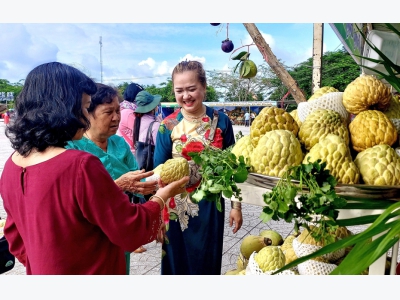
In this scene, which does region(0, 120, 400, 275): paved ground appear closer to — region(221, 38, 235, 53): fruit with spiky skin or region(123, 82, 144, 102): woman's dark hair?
Result: region(123, 82, 144, 102): woman's dark hair

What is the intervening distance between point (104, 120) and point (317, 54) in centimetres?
228

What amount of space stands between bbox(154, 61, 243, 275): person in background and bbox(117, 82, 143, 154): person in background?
Result: 1828mm

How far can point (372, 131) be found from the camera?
115 cm

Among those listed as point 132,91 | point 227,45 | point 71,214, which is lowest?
point 71,214

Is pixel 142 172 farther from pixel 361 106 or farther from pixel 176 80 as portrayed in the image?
pixel 361 106

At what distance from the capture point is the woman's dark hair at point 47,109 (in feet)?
3.65

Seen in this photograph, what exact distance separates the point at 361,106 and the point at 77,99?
102 centimetres

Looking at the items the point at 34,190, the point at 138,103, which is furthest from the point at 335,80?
the point at 34,190

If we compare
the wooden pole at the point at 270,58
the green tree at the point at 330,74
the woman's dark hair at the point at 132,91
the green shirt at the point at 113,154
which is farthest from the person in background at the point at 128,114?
the green tree at the point at 330,74

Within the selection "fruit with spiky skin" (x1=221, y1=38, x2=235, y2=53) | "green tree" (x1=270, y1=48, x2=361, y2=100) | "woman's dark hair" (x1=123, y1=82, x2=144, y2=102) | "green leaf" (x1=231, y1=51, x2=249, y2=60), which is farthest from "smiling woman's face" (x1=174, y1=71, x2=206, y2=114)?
"green tree" (x1=270, y1=48, x2=361, y2=100)

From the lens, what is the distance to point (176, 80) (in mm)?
2104

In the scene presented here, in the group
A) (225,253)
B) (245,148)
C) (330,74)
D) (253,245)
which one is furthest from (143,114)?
(330,74)

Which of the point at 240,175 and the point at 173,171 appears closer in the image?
the point at 240,175

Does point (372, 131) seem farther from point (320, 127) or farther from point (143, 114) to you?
point (143, 114)
